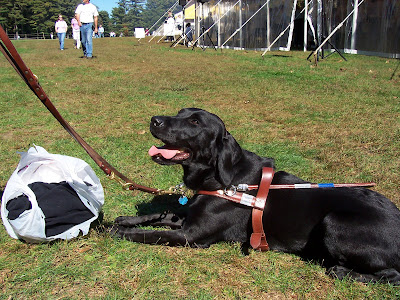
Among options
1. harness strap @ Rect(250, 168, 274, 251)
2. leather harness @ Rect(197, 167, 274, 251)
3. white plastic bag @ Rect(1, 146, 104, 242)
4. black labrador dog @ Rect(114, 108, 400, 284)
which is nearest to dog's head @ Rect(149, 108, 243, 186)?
black labrador dog @ Rect(114, 108, 400, 284)

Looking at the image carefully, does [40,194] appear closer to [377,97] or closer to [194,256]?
[194,256]

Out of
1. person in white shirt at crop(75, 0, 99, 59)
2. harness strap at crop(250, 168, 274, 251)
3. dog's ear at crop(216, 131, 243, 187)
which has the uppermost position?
person in white shirt at crop(75, 0, 99, 59)

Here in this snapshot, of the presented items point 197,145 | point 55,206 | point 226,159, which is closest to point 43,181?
point 55,206

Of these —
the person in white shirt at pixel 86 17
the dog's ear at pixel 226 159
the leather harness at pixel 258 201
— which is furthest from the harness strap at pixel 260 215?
the person in white shirt at pixel 86 17

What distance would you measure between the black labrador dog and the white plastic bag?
15.2 inches

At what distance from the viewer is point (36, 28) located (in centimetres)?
9319

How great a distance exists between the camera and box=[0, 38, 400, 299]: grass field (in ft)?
9.05

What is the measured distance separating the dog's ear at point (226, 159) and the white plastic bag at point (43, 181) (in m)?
1.16

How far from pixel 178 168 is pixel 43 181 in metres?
2.05

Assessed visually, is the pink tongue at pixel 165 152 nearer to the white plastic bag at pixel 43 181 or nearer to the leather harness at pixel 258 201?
the leather harness at pixel 258 201

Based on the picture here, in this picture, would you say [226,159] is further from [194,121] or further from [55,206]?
[55,206]

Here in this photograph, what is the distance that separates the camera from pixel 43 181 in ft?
10.7

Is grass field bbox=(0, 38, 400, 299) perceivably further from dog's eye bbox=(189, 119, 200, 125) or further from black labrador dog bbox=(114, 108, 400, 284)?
dog's eye bbox=(189, 119, 200, 125)

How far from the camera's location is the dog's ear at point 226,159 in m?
3.06
